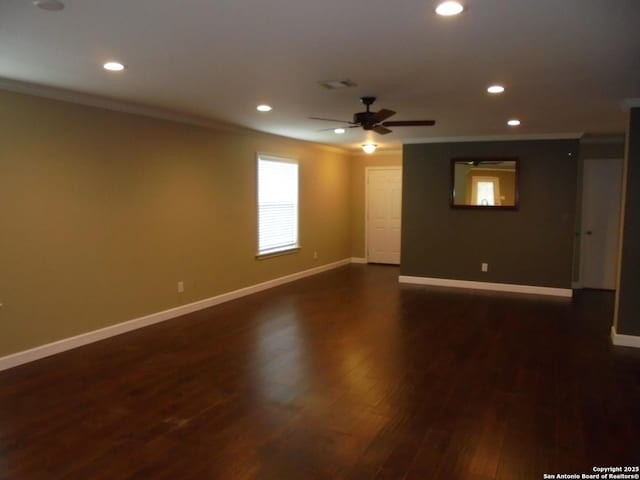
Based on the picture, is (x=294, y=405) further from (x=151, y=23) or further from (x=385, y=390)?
(x=151, y=23)

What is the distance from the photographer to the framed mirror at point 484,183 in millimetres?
7020

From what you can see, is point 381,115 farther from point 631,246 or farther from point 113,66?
point 631,246

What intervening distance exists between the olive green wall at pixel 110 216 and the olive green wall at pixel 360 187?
3.23m

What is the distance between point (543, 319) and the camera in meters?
5.54

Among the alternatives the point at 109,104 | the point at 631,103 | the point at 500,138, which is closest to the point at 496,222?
the point at 500,138

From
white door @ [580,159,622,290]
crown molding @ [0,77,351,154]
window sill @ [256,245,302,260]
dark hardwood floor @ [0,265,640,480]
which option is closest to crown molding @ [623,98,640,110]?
dark hardwood floor @ [0,265,640,480]

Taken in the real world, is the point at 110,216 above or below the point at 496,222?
above

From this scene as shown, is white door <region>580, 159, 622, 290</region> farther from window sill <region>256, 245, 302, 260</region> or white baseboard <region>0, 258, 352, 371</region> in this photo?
white baseboard <region>0, 258, 352, 371</region>

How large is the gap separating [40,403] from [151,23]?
8.76 feet

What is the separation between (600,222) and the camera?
7.35 meters

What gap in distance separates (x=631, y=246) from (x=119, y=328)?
5.32m

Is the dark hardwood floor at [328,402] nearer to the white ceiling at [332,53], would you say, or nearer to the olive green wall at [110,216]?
the olive green wall at [110,216]

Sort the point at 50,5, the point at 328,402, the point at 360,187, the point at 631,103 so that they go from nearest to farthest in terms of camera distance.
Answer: the point at 50,5 < the point at 328,402 < the point at 631,103 < the point at 360,187

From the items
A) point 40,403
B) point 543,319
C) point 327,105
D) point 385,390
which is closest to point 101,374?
point 40,403
